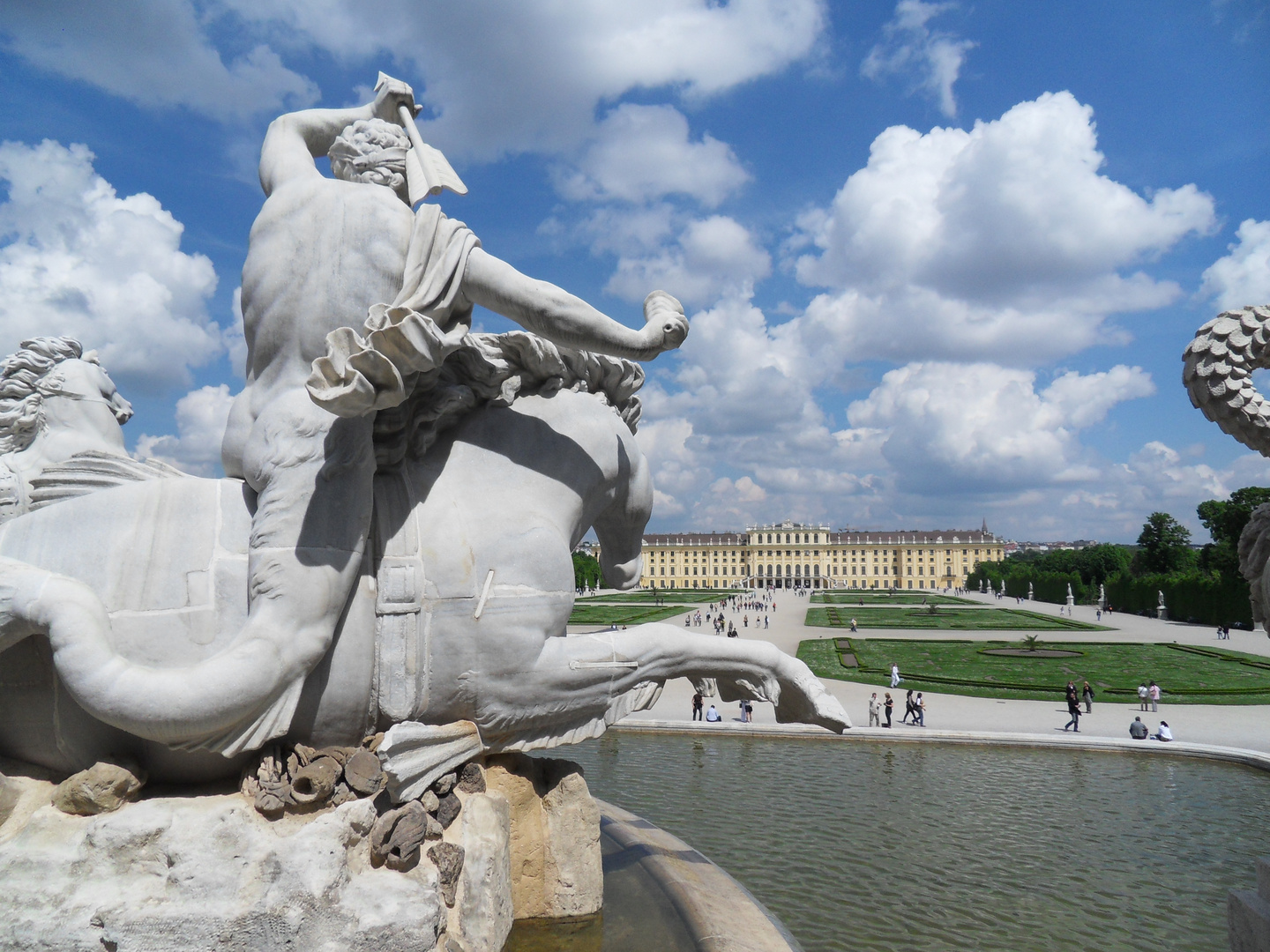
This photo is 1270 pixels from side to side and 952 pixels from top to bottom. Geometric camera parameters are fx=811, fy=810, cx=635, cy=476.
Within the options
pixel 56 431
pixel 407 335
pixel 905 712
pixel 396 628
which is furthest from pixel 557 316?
pixel 905 712

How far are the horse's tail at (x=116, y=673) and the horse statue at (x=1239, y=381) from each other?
4778mm

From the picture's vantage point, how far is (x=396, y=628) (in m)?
3.64

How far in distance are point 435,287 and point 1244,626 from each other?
4887 cm

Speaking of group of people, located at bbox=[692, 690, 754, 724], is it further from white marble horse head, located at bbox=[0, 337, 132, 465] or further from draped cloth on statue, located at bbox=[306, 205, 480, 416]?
draped cloth on statue, located at bbox=[306, 205, 480, 416]

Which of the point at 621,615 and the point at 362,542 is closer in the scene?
the point at 362,542

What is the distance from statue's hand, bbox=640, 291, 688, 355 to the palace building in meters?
128

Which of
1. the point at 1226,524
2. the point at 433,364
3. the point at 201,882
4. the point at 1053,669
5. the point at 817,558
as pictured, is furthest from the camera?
the point at 817,558

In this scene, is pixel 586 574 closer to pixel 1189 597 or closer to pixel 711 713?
pixel 1189 597

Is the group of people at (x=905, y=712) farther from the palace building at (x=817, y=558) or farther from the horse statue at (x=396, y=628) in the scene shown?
the palace building at (x=817, y=558)

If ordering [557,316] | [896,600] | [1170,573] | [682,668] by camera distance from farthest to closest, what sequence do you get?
[896,600] → [1170,573] → [682,668] → [557,316]

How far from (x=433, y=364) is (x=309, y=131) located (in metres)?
1.92

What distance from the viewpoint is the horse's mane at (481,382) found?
390 centimetres

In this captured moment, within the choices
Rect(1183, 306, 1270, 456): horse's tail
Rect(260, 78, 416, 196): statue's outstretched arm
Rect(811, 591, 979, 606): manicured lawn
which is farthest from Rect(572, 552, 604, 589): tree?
Rect(1183, 306, 1270, 456): horse's tail

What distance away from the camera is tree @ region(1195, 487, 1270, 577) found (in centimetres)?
4316
